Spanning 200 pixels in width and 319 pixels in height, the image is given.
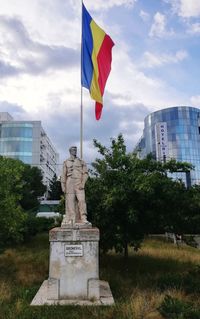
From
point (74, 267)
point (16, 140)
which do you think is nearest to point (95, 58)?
point (74, 267)

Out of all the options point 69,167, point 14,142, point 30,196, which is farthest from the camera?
point 14,142

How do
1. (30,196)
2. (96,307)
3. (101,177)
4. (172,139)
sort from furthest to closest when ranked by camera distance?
(172,139)
(30,196)
(101,177)
(96,307)

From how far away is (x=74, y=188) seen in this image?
1091cm

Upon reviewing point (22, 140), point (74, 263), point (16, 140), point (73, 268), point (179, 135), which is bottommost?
point (73, 268)

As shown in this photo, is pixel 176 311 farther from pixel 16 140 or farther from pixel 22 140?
pixel 22 140

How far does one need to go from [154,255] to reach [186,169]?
707 cm

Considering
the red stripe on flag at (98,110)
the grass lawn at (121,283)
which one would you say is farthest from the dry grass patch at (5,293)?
the red stripe on flag at (98,110)

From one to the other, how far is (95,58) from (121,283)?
8.61 metres

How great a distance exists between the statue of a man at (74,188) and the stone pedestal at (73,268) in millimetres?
512

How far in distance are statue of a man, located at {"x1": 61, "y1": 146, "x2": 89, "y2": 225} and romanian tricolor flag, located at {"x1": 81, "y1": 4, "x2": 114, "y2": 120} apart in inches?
79.6

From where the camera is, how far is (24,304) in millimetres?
9422

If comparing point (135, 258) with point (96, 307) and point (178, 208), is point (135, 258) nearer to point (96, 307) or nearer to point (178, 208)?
point (178, 208)

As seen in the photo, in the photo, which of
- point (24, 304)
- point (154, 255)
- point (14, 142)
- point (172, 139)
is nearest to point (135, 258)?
point (154, 255)

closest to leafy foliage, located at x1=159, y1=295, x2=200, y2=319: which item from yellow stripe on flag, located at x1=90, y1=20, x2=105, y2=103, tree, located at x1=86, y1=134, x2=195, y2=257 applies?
tree, located at x1=86, y1=134, x2=195, y2=257
